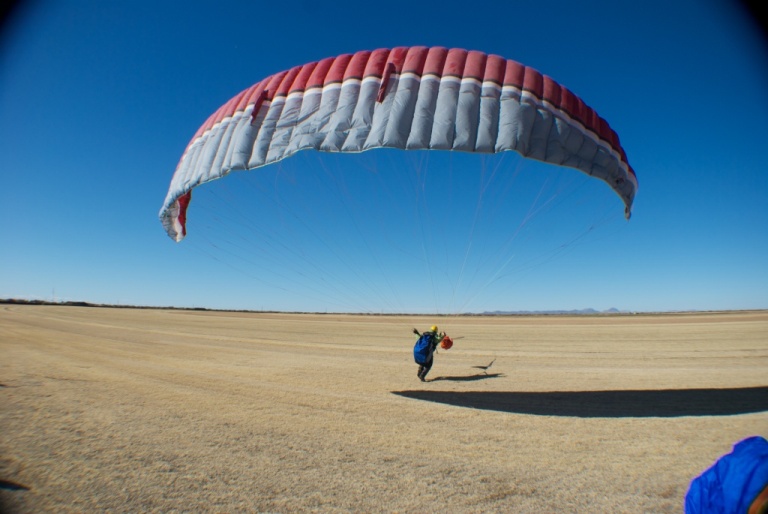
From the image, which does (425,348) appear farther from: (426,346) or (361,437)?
(361,437)

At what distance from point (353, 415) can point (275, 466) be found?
219cm

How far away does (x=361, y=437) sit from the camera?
538cm

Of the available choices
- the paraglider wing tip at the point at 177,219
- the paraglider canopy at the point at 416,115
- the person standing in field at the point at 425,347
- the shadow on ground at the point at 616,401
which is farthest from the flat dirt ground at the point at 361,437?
the paraglider canopy at the point at 416,115

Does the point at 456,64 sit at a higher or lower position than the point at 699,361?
higher

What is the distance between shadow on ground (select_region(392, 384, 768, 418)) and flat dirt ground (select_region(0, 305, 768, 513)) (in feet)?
0.16

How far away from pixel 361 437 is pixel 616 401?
5543mm

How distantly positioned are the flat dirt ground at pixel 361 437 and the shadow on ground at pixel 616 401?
50mm

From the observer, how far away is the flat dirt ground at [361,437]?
375cm

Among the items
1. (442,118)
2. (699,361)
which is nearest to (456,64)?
(442,118)

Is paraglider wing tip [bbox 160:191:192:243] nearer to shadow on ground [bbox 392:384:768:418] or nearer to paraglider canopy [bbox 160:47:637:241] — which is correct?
paraglider canopy [bbox 160:47:637:241]

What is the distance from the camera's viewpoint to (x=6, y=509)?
11.5 ft

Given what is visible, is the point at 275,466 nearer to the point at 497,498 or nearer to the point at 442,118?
the point at 497,498

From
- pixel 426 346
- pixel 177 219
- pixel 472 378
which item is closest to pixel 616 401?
pixel 472 378

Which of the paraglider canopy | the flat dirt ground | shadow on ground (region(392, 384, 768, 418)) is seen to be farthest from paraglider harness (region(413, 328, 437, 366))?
the paraglider canopy
